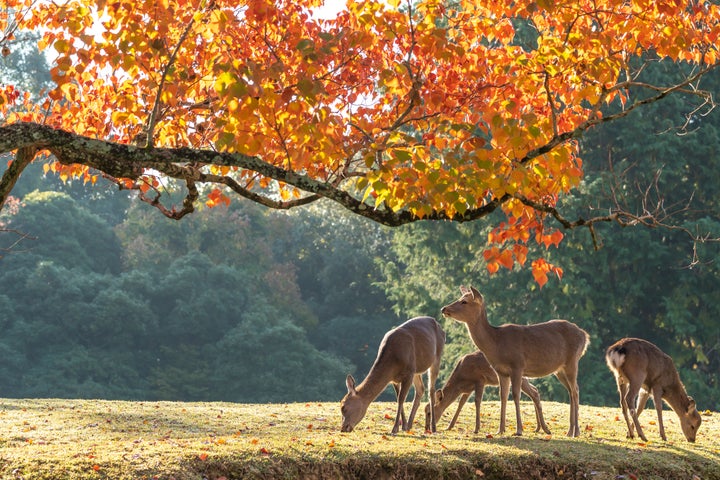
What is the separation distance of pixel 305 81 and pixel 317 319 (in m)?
35.5

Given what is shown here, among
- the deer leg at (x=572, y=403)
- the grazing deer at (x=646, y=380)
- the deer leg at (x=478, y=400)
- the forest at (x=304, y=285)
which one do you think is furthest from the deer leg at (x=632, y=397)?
the forest at (x=304, y=285)

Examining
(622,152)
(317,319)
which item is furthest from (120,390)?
(622,152)

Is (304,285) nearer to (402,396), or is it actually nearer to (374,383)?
(402,396)

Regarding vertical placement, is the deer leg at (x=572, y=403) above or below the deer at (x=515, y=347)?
below

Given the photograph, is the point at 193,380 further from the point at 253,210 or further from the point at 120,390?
the point at 253,210

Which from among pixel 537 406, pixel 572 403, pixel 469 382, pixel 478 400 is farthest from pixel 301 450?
pixel 572 403

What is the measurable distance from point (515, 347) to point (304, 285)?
112 feet

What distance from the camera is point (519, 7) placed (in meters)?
11.0

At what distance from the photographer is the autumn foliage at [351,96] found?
873 cm

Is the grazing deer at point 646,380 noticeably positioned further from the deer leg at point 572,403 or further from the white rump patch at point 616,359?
the deer leg at point 572,403

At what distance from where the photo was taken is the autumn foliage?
28.7ft

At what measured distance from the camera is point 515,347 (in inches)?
509

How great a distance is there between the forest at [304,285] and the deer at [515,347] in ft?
22.3

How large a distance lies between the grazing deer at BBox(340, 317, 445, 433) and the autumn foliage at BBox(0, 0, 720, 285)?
8.09ft
